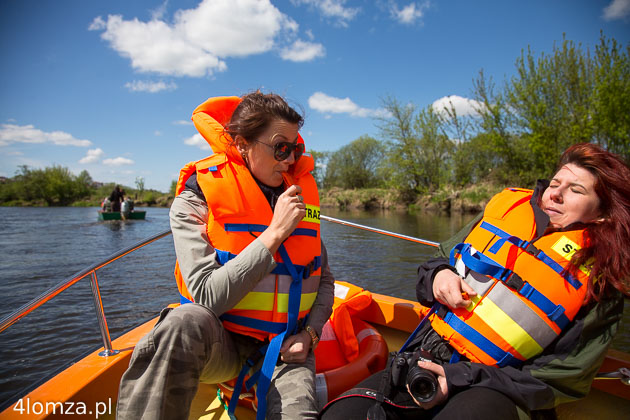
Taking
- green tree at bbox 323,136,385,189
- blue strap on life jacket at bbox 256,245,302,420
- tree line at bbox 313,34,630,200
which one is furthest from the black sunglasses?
green tree at bbox 323,136,385,189

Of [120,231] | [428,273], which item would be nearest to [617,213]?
Answer: [428,273]

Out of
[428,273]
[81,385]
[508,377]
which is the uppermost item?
[428,273]

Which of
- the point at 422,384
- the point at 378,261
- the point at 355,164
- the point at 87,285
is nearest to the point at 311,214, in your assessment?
the point at 422,384

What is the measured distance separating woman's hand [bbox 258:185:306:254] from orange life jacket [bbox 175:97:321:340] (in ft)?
0.39

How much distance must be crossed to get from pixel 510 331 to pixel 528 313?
0.09m

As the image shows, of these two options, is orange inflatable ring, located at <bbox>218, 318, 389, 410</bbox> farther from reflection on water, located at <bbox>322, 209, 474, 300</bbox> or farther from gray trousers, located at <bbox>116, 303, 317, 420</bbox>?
reflection on water, located at <bbox>322, 209, 474, 300</bbox>

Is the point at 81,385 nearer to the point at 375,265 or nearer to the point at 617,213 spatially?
the point at 617,213

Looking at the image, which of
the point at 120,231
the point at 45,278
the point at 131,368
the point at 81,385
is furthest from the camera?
the point at 120,231

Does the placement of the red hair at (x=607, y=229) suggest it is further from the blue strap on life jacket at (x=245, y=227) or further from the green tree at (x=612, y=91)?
the green tree at (x=612, y=91)

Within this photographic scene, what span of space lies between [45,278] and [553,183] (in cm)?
907

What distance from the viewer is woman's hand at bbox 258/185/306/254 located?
1.27 meters

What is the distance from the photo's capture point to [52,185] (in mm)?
53688

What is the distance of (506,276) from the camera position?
139 cm

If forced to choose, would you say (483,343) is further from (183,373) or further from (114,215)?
(114,215)
